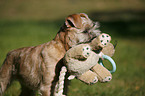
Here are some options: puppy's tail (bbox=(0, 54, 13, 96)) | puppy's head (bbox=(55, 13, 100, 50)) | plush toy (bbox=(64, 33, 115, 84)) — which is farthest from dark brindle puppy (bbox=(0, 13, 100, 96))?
plush toy (bbox=(64, 33, 115, 84))

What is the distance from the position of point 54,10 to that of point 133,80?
2244 centimetres

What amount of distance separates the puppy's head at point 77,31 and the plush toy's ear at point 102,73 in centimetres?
57

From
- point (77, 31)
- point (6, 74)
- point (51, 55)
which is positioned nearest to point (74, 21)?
point (77, 31)

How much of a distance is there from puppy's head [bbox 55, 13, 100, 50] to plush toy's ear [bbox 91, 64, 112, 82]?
57 cm

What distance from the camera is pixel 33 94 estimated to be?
412 centimetres

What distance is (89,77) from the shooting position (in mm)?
2555

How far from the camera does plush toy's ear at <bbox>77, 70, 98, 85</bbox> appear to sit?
2.52m

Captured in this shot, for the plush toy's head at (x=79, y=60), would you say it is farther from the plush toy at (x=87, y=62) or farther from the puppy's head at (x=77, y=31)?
the puppy's head at (x=77, y=31)

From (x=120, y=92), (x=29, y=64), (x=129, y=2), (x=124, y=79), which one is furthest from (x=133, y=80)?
(x=129, y=2)

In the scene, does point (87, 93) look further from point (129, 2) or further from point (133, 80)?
point (129, 2)

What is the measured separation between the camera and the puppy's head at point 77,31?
3088 millimetres

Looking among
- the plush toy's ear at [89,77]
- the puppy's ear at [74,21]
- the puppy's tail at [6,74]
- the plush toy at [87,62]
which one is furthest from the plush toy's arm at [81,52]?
the puppy's tail at [6,74]

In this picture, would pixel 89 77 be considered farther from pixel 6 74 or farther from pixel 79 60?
pixel 6 74

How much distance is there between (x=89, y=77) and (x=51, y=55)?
0.88 metres
